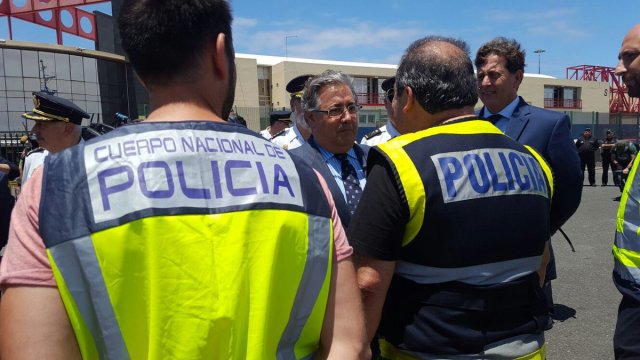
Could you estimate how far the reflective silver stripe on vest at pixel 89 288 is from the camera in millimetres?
875

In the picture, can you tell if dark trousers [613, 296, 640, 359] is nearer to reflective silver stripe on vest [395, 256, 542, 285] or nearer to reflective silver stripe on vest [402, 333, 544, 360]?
reflective silver stripe on vest [402, 333, 544, 360]

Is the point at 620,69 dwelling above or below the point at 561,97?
below

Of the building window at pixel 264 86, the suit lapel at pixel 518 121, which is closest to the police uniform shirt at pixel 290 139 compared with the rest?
the suit lapel at pixel 518 121

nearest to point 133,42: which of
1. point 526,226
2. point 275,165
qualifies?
point 275,165

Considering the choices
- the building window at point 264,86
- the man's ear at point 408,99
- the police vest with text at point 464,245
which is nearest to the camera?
the police vest with text at point 464,245

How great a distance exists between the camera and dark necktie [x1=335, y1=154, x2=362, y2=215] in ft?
8.09

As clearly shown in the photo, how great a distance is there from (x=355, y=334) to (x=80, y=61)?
32.0 metres

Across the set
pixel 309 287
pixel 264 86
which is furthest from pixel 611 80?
pixel 309 287

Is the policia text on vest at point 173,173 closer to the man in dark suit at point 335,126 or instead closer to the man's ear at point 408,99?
the man's ear at point 408,99

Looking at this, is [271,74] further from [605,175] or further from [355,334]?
[355,334]

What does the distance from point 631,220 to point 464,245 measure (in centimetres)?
94

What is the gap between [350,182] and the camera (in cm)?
258

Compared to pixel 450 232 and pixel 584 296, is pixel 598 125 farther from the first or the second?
pixel 450 232

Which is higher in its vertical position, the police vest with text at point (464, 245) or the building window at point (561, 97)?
the building window at point (561, 97)
